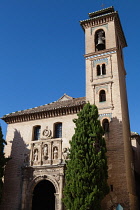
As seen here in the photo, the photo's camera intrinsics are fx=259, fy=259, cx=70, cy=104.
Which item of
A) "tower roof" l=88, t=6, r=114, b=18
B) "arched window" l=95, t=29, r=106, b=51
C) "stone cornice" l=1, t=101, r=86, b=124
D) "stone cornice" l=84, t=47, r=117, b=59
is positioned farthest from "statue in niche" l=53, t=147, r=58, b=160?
"tower roof" l=88, t=6, r=114, b=18

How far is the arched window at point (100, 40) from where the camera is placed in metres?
23.4

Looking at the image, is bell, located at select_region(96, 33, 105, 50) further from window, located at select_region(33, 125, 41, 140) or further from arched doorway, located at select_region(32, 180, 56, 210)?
arched doorway, located at select_region(32, 180, 56, 210)

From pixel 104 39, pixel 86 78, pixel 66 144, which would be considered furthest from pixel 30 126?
pixel 104 39

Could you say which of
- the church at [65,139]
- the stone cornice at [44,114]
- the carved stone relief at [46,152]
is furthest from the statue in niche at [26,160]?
the stone cornice at [44,114]

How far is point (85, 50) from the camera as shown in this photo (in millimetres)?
23938

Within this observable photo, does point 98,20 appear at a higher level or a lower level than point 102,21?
higher

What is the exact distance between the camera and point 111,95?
2044cm

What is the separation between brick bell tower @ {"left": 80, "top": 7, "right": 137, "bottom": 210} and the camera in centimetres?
1733

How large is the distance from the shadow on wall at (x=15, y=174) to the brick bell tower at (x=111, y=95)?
6.81 metres

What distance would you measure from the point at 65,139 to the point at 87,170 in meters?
5.19

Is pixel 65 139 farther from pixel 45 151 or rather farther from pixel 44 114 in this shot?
pixel 44 114

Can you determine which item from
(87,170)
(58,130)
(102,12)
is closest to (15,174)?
(58,130)

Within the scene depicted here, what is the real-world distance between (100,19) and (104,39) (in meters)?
2.18

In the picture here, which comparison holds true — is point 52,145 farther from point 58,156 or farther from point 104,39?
point 104,39
